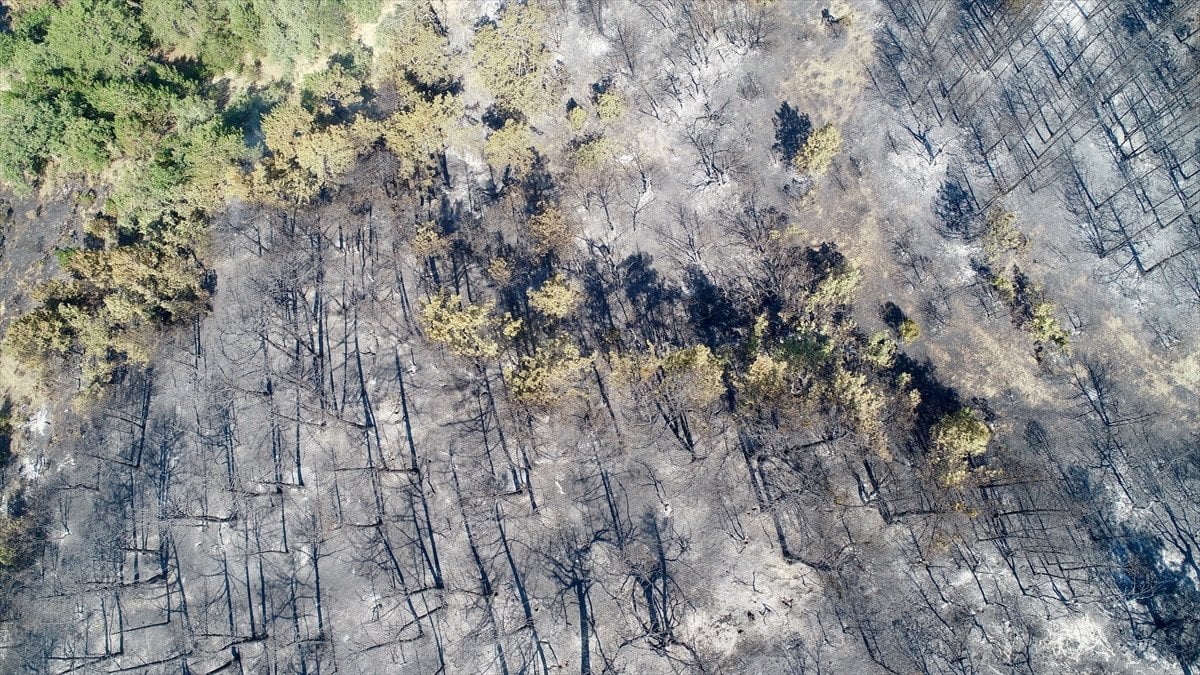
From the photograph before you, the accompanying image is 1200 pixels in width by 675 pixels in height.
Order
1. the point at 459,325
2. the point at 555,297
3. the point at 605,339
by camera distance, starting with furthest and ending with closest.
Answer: the point at 605,339 → the point at 555,297 → the point at 459,325

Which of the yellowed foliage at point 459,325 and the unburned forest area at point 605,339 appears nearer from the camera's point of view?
the unburned forest area at point 605,339

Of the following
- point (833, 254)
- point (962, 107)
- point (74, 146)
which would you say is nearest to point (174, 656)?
point (74, 146)

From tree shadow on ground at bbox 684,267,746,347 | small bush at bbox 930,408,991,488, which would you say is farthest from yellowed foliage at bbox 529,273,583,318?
small bush at bbox 930,408,991,488

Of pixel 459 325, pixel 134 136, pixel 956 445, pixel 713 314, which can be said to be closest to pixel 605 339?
pixel 713 314

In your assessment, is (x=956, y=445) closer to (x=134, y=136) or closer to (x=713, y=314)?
(x=713, y=314)

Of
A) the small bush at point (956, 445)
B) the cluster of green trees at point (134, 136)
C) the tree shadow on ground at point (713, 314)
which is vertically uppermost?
the cluster of green trees at point (134, 136)

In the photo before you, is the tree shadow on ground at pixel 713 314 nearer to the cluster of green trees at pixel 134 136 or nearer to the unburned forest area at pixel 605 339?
the unburned forest area at pixel 605 339

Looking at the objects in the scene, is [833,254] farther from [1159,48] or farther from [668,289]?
[1159,48]

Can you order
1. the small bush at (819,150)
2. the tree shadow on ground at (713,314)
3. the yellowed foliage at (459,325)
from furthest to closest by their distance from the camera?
the tree shadow on ground at (713,314), the small bush at (819,150), the yellowed foliage at (459,325)

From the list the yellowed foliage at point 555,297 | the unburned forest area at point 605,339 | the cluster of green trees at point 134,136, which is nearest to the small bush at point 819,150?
the unburned forest area at point 605,339
